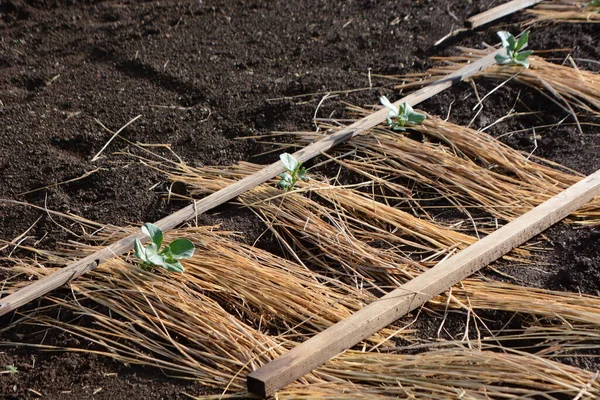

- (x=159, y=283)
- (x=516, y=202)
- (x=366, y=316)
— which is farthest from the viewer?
(x=516, y=202)

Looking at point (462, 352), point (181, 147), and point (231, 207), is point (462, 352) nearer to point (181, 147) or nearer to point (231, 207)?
point (231, 207)

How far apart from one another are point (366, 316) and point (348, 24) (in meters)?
2.60

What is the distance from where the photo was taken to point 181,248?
123 inches

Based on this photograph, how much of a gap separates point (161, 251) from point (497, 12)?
277cm

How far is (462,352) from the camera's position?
2656 mm

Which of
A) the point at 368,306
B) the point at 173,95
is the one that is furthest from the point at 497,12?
the point at 368,306

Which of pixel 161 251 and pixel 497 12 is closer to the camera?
pixel 161 251

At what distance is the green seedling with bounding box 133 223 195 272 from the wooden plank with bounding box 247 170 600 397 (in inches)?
25.4

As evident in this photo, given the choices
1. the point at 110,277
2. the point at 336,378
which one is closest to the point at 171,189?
the point at 110,277

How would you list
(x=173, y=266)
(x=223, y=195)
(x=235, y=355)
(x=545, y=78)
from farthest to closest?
(x=545, y=78) < (x=223, y=195) < (x=173, y=266) < (x=235, y=355)

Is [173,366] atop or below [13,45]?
below

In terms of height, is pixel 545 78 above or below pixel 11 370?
above

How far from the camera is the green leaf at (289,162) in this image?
3539 millimetres

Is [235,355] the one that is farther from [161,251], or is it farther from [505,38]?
[505,38]
